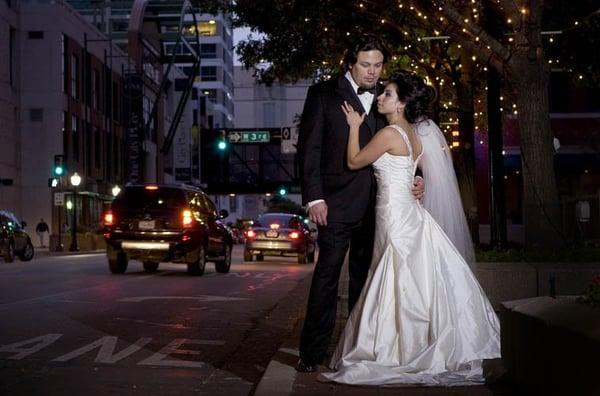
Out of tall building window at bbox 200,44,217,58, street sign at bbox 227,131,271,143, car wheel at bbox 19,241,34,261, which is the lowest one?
car wheel at bbox 19,241,34,261

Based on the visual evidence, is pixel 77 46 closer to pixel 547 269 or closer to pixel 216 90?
pixel 547 269

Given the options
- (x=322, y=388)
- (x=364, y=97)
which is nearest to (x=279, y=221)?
(x=364, y=97)

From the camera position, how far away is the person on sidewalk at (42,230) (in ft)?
146

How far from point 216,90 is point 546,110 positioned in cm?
10881

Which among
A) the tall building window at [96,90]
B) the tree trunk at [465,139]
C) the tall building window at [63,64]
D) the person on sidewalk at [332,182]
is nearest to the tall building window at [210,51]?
the tall building window at [96,90]

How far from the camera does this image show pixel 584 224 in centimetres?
1905

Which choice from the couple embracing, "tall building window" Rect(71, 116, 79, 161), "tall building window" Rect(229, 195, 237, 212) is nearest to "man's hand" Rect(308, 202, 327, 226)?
the couple embracing

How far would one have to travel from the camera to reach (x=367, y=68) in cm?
641

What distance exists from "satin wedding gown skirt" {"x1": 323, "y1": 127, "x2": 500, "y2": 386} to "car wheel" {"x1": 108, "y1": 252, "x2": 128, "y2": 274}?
528 inches

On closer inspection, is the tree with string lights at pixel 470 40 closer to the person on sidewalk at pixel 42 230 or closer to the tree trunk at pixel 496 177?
the tree trunk at pixel 496 177

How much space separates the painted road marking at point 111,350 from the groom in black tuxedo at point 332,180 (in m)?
1.59

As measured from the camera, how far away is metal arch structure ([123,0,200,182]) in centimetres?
6147

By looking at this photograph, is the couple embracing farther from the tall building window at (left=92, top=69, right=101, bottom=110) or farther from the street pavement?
the tall building window at (left=92, top=69, right=101, bottom=110)

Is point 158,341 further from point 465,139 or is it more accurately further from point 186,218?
point 465,139
